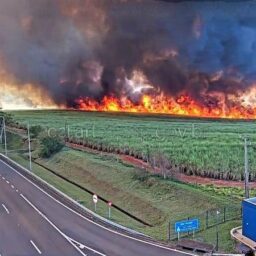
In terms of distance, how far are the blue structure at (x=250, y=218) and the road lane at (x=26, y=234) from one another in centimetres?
1142

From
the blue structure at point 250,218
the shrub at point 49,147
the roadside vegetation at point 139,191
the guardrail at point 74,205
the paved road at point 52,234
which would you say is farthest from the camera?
the shrub at point 49,147

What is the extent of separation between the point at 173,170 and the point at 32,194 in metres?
16.7

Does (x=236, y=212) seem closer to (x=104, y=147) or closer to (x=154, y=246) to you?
(x=154, y=246)

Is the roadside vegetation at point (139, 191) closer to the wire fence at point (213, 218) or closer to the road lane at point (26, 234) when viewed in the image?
the wire fence at point (213, 218)

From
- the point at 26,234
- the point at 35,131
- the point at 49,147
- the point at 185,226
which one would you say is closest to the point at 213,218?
the point at 185,226

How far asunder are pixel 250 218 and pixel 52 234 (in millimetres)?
16345

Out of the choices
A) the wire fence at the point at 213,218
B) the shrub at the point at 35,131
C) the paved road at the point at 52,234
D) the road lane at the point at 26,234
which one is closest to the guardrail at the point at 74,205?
the paved road at the point at 52,234

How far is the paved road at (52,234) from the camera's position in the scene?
3434cm

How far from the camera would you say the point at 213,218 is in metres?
40.3

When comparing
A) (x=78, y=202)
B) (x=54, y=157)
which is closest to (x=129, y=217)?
(x=78, y=202)

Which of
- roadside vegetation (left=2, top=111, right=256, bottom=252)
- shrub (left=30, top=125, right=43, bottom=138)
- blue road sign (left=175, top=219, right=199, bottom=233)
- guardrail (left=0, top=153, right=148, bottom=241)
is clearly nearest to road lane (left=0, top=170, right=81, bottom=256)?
guardrail (left=0, top=153, right=148, bottom=241)

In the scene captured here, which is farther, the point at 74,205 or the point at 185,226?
the point at 74,205

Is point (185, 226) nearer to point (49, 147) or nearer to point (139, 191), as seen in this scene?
point (139, 191)

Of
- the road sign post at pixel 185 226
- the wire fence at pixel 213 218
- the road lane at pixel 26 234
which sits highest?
the road sign post at pixel 185 226
